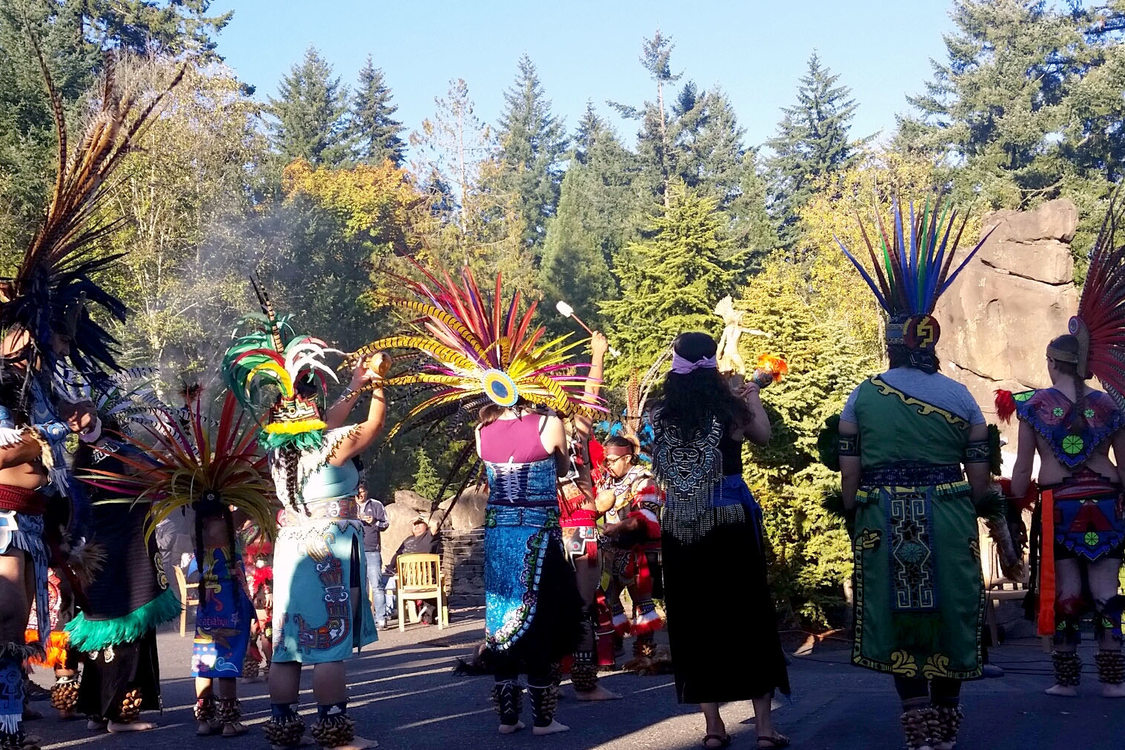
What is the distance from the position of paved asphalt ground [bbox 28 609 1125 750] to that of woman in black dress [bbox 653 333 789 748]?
1.48 feet

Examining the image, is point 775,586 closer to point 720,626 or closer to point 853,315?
point 720,626

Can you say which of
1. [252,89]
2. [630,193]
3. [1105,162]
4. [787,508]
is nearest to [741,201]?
[630,193]

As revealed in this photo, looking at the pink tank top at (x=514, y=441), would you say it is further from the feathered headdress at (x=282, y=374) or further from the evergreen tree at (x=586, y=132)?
the evergreen tree at (x=586, y=132)

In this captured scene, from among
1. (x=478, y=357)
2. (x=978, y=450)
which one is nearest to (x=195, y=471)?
(x=478, y=357)

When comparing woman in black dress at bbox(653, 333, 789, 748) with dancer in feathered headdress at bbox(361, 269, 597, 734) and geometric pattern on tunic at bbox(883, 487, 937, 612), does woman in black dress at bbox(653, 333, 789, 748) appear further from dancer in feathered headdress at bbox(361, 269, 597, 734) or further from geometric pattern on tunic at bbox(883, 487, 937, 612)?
dancer in feathered headdress at bbox(361, 269, 597, 734)

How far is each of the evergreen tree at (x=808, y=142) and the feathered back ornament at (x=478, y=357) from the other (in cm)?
4722

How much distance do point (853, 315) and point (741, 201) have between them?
17401 millimetres

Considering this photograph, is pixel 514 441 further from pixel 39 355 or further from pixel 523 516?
pixel 39 355

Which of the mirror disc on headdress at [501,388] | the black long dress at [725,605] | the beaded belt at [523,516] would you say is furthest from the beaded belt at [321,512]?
the black long dress at [725,605]

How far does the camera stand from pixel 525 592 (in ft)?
21.3

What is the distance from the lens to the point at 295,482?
6293mm

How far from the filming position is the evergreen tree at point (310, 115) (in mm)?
54031

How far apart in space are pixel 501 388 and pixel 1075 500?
3.34 metres

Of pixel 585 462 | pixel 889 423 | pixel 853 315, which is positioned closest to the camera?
pixel 889 423
